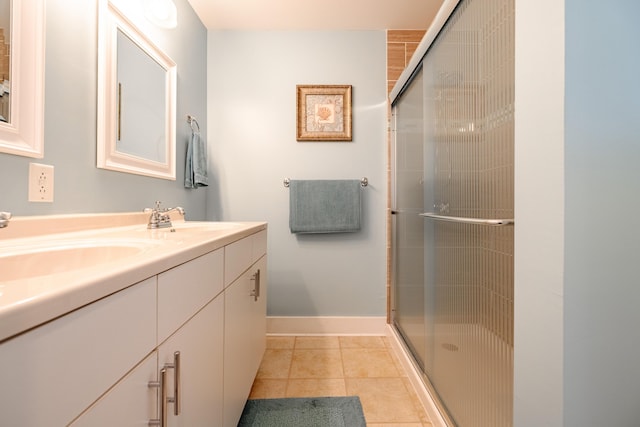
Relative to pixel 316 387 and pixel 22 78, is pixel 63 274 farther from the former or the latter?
pixel 316 387

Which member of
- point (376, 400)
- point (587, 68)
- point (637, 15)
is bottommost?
point (376, 400)

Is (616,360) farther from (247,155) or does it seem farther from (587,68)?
(247,155)

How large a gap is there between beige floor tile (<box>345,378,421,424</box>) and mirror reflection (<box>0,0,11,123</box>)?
64.7 inches

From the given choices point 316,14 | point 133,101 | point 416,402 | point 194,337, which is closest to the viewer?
point 194,337

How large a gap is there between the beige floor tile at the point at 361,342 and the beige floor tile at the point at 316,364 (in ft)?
0.39

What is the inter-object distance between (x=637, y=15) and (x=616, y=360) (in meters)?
0.67

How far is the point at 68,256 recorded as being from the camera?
2.47ft

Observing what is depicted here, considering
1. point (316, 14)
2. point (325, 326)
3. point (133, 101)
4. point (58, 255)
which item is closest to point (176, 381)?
point (58, 255)

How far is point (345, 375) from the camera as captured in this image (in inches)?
64.0

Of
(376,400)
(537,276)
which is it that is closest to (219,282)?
(537,276)

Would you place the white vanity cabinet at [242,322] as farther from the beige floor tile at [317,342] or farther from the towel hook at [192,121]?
the towel hook at [192,121]

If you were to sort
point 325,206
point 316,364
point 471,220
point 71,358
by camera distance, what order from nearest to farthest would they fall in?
point 71,358 → point 471,220 → point 316,364 → point 325,206

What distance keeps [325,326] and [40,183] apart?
1784mm

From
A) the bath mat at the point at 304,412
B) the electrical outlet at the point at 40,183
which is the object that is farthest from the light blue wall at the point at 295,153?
the electrical outlet at the point at 40,183
